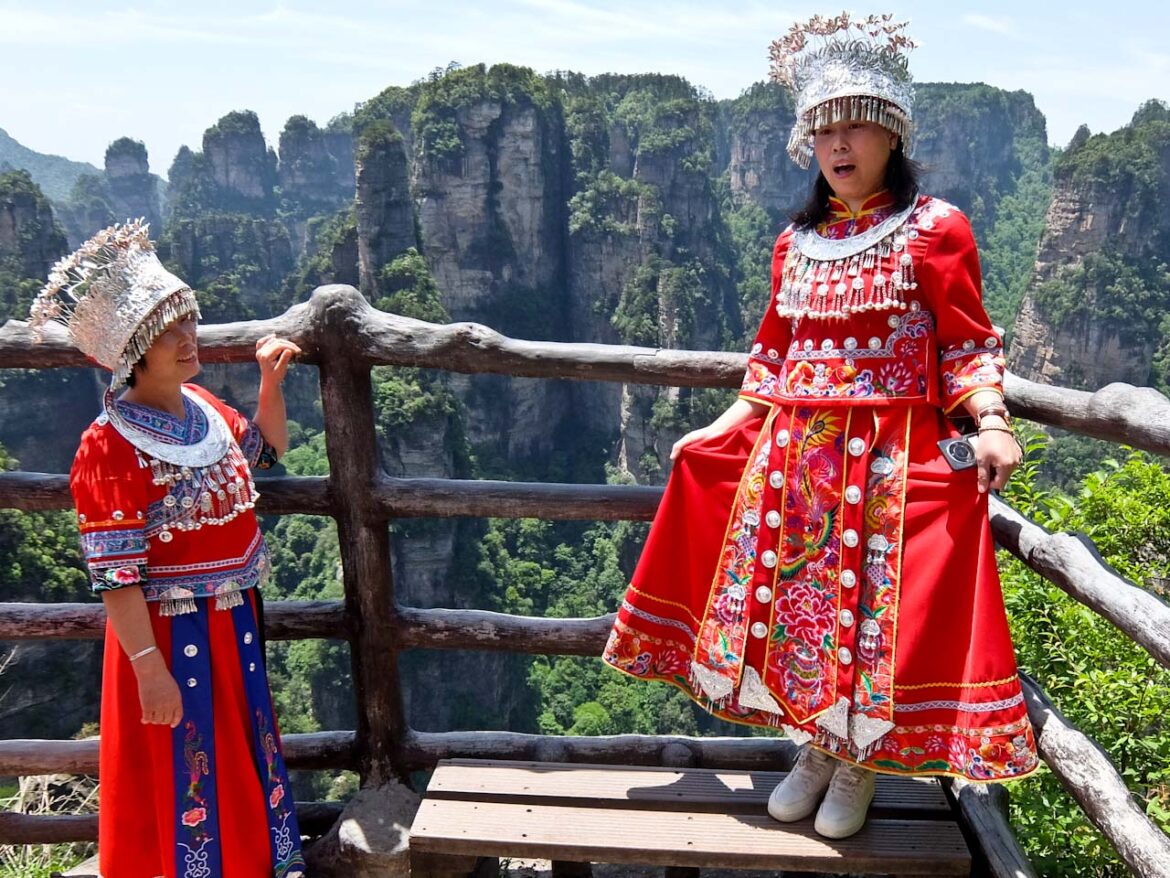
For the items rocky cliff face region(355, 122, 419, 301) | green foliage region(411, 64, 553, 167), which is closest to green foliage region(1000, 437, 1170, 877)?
rocky cliff face region(355, 122, 419, 301)

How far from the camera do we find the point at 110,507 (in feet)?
5.65

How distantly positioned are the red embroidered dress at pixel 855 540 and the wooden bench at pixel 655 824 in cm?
24

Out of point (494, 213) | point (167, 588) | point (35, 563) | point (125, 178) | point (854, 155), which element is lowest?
point (35, 563)

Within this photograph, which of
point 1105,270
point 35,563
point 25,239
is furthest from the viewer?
point 1105,270

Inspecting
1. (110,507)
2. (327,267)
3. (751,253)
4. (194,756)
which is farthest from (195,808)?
(751,253)

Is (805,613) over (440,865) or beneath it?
over

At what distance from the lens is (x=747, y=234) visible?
5766cm

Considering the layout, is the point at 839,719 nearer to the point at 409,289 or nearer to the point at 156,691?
the point at 156,691

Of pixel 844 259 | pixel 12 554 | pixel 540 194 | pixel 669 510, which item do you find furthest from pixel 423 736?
pixel 540 194

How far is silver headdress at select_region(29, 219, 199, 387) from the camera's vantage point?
5.58 feet

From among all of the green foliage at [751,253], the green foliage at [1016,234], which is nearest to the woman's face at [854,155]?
the green foliage at [751,253]

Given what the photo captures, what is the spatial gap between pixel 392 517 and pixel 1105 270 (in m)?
41.1

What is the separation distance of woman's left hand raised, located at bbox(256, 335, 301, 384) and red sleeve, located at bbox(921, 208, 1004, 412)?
56.5 inches

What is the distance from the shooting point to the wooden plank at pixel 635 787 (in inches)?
79.7
